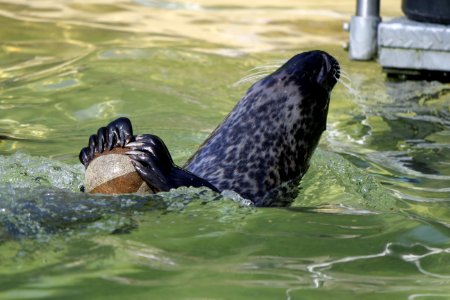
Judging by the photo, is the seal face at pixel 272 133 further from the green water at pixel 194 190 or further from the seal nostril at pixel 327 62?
the green water at pixel 194 190

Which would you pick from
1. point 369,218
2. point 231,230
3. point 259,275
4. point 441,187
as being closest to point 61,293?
point 259,275

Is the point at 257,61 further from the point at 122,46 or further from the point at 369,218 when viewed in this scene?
the point at 369,218

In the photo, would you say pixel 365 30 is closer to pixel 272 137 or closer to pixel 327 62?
pixel 327 62

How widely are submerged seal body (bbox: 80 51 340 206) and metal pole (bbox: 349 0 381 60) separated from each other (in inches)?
111

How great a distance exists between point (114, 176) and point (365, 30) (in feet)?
13.5

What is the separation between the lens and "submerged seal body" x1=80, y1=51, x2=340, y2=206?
512cm

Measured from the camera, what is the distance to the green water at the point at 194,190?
391 cm

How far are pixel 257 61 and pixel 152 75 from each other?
1029 mm

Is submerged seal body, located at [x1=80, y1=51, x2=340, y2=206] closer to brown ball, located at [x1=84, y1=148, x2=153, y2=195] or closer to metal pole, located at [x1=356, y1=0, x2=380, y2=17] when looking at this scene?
brown ball, located at [x1=84, y1=148, x2=153, y2=195]

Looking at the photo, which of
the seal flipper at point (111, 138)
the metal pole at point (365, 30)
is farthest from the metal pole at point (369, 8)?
the seal flipper at point (111, 138)

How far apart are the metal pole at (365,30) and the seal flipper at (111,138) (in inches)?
155

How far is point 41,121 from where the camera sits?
7.13 meters

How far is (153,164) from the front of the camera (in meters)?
4.62

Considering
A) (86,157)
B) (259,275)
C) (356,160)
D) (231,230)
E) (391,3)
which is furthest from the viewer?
(391,3)
